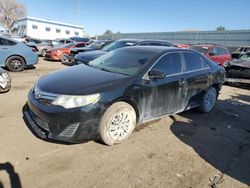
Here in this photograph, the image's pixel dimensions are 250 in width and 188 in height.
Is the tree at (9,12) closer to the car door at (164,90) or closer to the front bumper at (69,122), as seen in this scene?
the car door at (164,90)

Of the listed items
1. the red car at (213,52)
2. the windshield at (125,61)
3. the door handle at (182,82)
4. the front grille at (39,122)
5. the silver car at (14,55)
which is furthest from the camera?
the red car at (213,52)

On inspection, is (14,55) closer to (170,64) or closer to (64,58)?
(64,58)

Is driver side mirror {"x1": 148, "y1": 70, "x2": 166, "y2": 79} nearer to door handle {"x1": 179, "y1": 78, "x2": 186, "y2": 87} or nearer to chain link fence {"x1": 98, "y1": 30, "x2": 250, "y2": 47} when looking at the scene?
door handle {"x1": 179, "y1": 78, "x2": 186, "y2": 87}

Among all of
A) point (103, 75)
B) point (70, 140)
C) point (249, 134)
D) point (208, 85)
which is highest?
point (103, 75)

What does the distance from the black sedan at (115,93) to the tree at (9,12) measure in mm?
66001

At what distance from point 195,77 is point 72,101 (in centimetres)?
310

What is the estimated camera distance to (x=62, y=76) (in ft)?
15.1

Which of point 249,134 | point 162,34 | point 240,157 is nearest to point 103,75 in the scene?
point 240,157

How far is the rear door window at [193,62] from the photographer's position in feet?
18.5

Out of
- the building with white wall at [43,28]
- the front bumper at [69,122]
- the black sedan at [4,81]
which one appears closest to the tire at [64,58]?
the black sedan at [4,81]

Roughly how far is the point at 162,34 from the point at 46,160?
32480mm

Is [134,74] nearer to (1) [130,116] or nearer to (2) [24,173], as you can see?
(1) [130,116]

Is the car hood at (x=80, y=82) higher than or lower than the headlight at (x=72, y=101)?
higher

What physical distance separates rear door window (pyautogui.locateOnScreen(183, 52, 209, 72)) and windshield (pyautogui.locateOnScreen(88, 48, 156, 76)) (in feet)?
3.14
